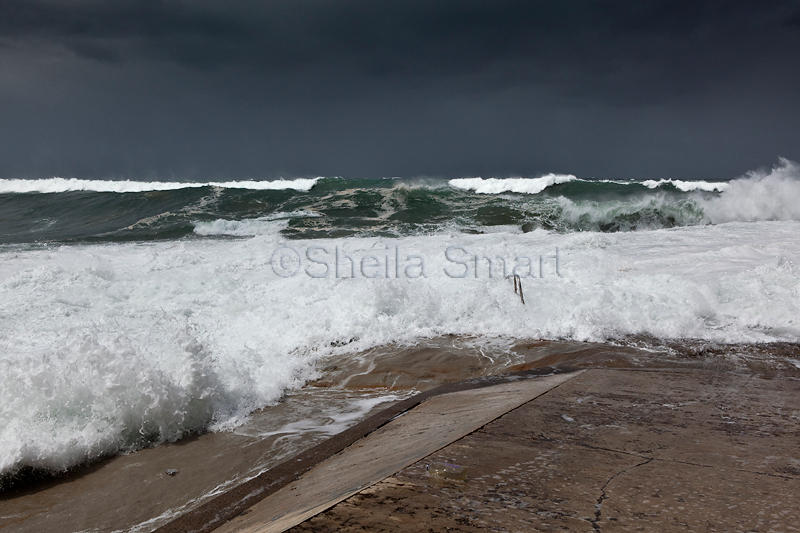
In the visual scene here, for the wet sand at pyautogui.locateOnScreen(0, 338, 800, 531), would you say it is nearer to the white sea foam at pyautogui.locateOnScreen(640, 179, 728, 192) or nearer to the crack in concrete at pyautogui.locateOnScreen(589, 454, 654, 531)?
the crack in concrete at pyautogui.locateOnScreen(589, 454, 654, 531)

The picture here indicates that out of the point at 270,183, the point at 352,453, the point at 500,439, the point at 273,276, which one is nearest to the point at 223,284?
the point at 273,276

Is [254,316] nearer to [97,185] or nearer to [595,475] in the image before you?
[595,475]

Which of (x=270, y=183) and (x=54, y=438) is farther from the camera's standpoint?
(x=270, y=183)

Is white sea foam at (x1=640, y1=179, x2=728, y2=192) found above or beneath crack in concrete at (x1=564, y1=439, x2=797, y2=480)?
above

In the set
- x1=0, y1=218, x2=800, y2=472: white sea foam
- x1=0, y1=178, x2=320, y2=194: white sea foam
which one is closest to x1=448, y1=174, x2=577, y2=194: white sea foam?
x1=0, y1=178, x2=320, y2=194: white sea foam

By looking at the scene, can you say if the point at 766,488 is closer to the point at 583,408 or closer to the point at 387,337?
the point at 583,408

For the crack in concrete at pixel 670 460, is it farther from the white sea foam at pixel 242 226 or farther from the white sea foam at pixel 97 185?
the white sea foam at pixel 97 185

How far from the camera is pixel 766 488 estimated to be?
63.9 inches

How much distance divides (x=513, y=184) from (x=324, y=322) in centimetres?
1994

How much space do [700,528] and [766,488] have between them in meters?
0.41

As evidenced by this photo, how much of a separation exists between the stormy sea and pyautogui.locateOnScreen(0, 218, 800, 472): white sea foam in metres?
0.02

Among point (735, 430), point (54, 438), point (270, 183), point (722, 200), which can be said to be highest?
point (270, 183)

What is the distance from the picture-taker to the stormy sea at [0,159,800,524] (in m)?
3.45

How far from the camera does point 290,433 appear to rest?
3.38m
